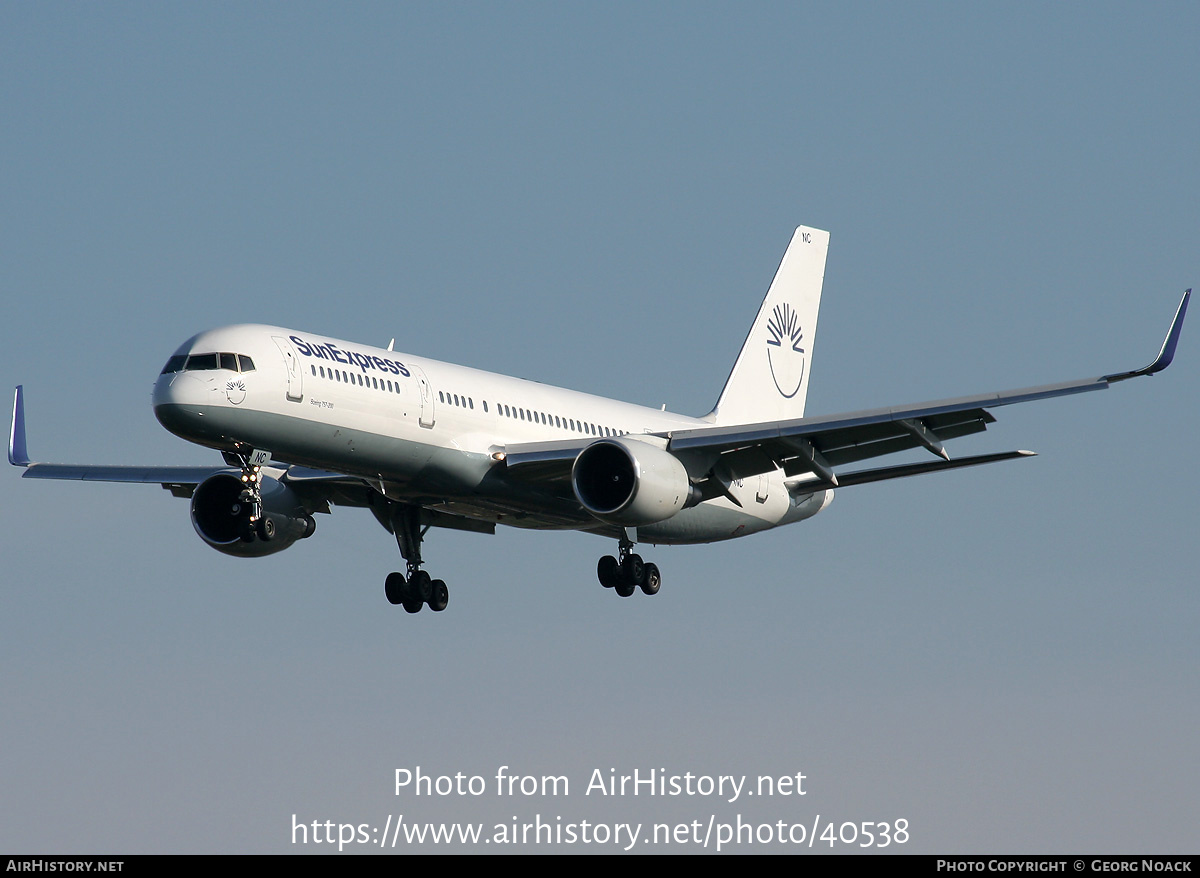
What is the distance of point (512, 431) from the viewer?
124 feet

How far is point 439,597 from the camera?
41875 mm

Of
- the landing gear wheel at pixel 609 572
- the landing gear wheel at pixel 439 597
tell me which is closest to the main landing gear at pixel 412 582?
the landing gear wheel at pixel 439 597

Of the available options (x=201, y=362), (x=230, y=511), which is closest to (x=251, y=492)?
(x=201, y=362)

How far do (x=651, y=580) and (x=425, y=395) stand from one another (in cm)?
890

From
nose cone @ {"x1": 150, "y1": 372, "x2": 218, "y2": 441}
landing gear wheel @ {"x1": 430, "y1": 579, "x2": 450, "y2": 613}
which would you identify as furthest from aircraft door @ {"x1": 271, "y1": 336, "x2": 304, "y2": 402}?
landing gear wheel @ {"x1": 430, "y1": 579, "x2": 450, "y2": 613}

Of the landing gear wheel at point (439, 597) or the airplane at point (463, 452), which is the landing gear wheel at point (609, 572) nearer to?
the airplane at point (463, 452)

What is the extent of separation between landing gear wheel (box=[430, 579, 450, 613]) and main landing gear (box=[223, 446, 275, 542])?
636 cm

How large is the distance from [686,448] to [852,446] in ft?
12.7

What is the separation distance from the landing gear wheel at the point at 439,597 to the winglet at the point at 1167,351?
17.2 m

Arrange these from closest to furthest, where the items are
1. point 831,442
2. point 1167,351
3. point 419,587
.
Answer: point 1167,351, point 831,442, point 419,587

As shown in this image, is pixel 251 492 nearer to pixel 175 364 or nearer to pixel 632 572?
pixel 175 364

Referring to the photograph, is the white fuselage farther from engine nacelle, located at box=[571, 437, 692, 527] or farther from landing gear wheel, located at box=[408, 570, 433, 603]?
landing gear wheel, located at box=[408, 570, 433, 603]

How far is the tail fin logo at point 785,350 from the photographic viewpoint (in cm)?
5062

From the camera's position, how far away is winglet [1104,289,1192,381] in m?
31.3
